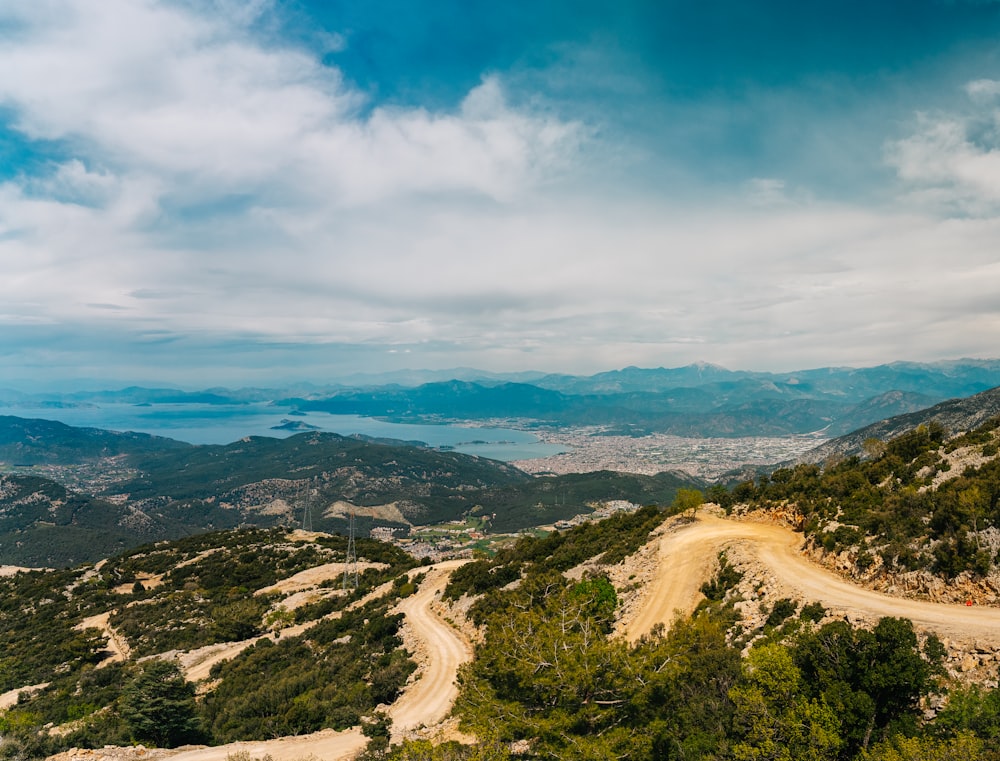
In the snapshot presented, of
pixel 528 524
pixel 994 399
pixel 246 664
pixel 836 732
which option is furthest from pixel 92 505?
pixel 994 399

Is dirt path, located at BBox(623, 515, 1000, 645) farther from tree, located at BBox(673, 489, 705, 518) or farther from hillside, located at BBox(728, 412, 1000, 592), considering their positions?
tree, located at BBox(673, 489, 705, 518)

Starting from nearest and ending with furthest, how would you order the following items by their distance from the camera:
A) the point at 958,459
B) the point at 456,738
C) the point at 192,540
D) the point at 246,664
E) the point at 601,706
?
1. the point at 601,706
2. the point at 456,738
3. the point at 958,459
4. the point at 246,664
5. the point at 192,540

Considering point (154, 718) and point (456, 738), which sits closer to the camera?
point (456, 738)

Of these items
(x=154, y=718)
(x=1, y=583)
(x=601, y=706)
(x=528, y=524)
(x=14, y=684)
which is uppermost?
(x=601, y=706)

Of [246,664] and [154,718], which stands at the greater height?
[154,718]

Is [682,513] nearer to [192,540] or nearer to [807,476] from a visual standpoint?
[807,476]

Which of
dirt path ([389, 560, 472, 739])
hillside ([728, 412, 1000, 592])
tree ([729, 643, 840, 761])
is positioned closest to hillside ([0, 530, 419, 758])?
dirt path ([389, 560, 472, 739])

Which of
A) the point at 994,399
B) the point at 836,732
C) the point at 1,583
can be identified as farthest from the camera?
the point at 994,399
